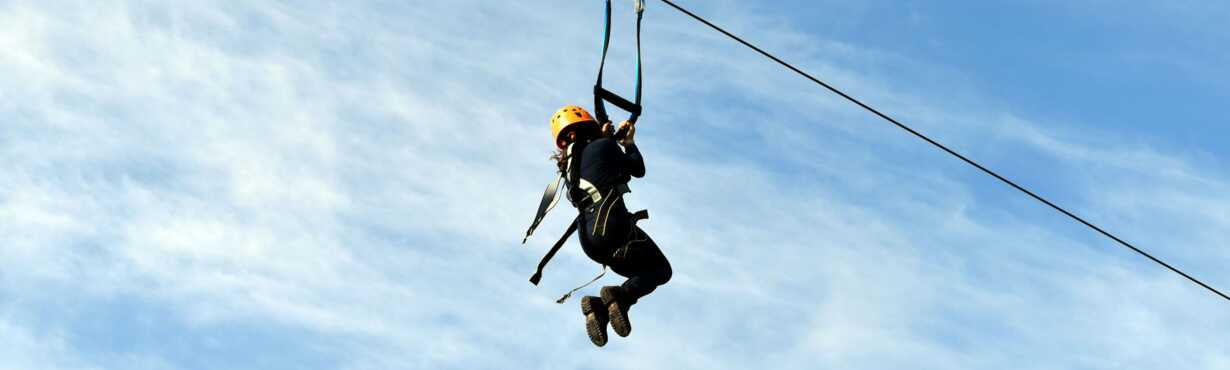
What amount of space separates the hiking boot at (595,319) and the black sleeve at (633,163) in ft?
3.17

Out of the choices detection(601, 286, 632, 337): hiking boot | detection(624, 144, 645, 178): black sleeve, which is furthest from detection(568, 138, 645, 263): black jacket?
detection(601, 286, 632, 337): hiking boot

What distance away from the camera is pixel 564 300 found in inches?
409

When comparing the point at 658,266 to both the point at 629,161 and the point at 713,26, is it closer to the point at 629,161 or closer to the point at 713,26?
the point at 629,161

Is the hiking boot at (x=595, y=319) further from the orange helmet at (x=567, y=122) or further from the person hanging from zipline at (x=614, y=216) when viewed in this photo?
the orange helmet at (x=567, y=122)

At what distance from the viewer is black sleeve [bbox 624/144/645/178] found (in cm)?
1032

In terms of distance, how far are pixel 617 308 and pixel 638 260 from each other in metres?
0.60

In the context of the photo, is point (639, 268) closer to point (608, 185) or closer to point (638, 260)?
point (638, 260)

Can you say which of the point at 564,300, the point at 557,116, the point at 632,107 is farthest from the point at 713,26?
the point at 564,300

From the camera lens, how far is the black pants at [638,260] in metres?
10.3

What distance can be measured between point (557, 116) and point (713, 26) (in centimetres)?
154

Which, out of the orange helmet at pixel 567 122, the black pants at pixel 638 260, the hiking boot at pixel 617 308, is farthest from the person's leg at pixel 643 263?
the orange helmet at pixel 567 122

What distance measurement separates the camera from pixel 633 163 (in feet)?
33.8

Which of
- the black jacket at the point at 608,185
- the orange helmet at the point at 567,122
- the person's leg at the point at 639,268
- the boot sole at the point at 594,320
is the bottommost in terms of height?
the boot sole at the point at 594,320

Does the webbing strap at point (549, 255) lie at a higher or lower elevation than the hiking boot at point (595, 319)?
higher
